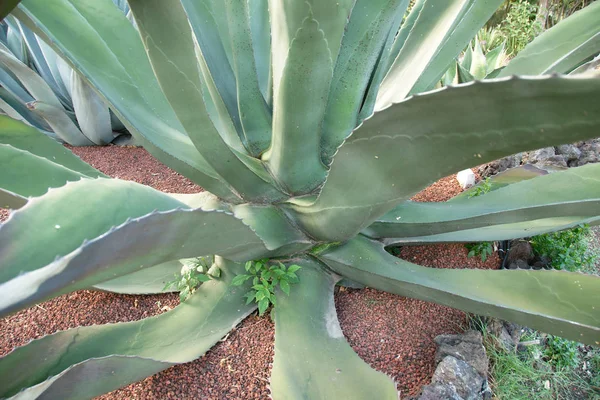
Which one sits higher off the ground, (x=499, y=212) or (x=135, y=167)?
(x=135, y=167)

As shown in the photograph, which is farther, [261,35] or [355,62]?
[261,35]

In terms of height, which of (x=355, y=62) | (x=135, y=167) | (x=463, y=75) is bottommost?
(x=463, y=75)

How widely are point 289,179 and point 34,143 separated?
0.67 meters

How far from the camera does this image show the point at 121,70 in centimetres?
127

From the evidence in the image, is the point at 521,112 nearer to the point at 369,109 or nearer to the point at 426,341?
the point at 369,109

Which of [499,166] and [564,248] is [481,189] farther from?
[499,166]

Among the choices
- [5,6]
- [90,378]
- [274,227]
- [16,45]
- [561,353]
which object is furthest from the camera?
[16,45]

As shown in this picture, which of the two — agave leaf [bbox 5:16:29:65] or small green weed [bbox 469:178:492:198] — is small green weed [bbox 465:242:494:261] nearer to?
small green weed [bbox 469:178:492:198]

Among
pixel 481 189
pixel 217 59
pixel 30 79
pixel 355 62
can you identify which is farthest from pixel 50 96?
pixel 481 189

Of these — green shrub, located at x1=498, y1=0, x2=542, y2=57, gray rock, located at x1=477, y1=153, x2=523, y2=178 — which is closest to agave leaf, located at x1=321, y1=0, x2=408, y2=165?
gray rock, located at x1=477, y1=153, x2=523, y2=178

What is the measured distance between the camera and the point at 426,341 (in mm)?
1229

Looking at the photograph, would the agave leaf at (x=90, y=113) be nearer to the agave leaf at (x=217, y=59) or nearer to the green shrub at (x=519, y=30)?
the agave leaf at (x=217, y=59)

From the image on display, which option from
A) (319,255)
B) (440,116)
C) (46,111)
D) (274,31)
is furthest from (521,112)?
(46,111)

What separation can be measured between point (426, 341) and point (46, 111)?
6.05 feet
